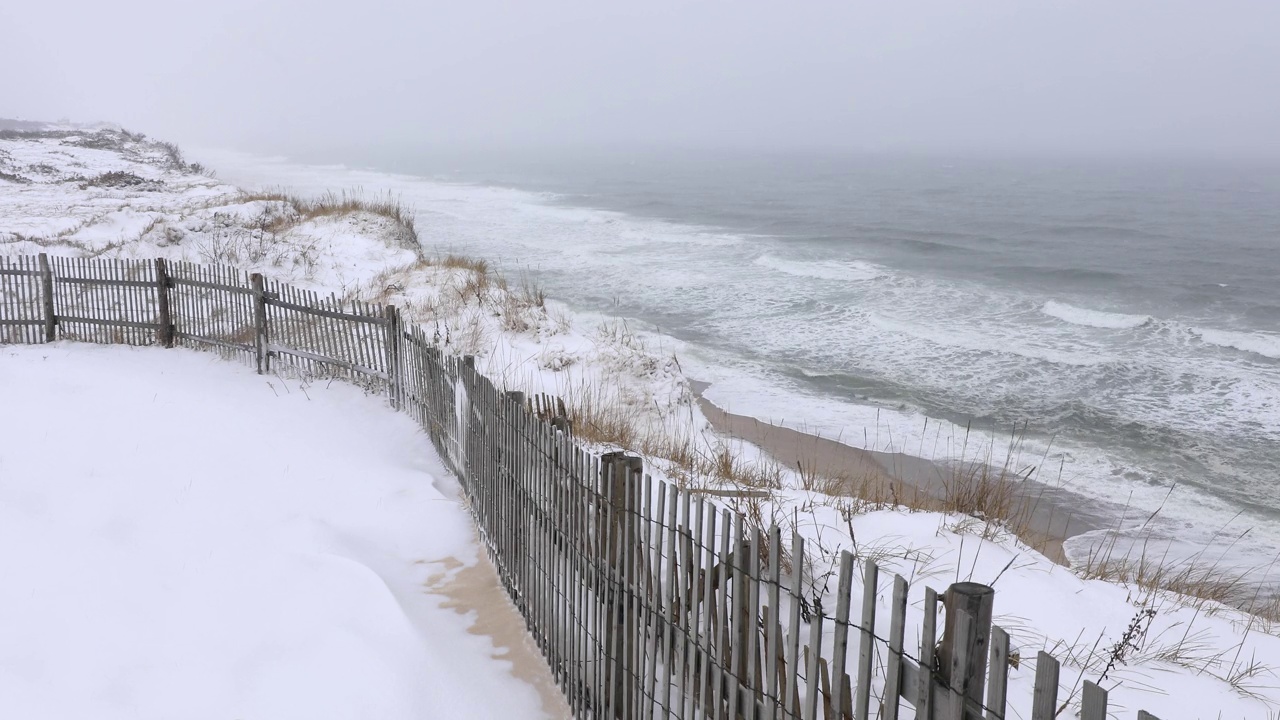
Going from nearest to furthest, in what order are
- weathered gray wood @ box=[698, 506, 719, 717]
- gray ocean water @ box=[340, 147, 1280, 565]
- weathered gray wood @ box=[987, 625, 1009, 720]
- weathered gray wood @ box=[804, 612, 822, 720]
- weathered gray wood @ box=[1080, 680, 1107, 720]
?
weathered gray wood @ box=[1080, 680, 1107, 720] < weathered gray wood @ box=[987, 625, 1009, 720] < weathered gray wood @ box=[804, 612, 822, 720] < weathered gray wood @ box=[698, 506, 719, 717] < gray ocean water @ box=[340, 147, 1280, 565]

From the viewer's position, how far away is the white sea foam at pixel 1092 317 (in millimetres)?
21219

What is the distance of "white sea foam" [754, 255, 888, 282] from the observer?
26.7m

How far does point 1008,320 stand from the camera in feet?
70.0

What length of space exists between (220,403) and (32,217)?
19082mm

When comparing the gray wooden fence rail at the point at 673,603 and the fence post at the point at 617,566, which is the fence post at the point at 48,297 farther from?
the fence post at the point at 617,566

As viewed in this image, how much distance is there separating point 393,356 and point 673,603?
21.2 ft

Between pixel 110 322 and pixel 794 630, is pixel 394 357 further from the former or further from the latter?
pixel 794 630

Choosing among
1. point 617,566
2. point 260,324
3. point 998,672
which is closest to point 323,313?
point 260,324

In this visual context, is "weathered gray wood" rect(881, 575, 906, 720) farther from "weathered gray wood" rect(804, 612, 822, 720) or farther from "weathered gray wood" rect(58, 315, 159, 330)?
"weathered gray wood" rect(58, 315, 159, 330)

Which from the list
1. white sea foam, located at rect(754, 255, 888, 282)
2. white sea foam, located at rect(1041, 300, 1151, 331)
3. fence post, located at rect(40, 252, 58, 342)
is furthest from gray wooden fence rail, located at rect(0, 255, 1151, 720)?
white sea foam, located at rect(754, 255, 888, 282)

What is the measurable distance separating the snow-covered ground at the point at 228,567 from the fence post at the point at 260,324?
1.72 meters

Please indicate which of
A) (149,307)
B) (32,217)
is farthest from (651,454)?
(32,217)

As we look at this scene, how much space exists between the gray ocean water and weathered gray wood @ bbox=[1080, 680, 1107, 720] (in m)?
9.11

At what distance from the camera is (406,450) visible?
8078mm
